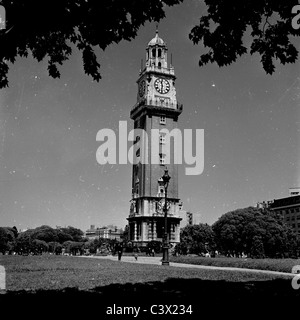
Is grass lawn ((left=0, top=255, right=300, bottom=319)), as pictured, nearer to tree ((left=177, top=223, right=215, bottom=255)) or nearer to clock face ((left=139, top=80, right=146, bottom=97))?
tree ((left=177, top=223, right=215, bottom=255))

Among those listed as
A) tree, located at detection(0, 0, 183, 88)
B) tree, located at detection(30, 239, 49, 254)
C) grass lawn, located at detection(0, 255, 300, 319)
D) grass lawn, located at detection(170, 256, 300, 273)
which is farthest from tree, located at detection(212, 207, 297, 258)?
tree, located at detection(0, 0, 183, 88)

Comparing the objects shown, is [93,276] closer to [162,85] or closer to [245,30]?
[245,30]

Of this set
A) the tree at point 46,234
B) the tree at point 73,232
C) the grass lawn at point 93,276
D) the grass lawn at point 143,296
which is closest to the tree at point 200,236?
the grass lawn at point 93,276

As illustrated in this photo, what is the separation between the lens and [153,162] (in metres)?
77.6

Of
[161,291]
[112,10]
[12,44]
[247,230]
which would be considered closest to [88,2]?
[112,10]

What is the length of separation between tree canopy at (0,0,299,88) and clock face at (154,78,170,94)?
74.0m

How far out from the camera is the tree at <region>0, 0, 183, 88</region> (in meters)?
6.50

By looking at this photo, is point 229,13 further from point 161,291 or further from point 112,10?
point 161,291

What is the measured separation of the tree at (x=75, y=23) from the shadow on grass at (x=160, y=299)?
454cm

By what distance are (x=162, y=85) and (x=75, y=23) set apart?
77.1 m

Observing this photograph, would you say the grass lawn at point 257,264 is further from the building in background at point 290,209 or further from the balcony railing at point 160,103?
the building in background at point 290,209

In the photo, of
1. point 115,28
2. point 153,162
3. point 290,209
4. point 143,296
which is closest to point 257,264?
point 143,296

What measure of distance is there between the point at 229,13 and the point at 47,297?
7197 mm

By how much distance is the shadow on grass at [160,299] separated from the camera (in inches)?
272
